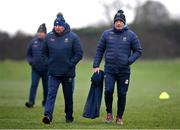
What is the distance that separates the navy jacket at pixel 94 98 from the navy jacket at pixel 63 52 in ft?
1.81

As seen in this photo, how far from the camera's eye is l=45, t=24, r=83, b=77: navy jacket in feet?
53.6

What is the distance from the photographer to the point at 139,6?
6756 centimetres

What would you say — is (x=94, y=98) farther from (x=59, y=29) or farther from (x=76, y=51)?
(x=59, y=29)

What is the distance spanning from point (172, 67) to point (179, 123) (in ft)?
121

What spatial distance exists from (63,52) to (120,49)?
3.87 feet

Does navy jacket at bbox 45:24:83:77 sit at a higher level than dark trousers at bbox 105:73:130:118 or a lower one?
higher

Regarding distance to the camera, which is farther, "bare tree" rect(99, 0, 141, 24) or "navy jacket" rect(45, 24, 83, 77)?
"bare tree" rect(99, 0, 141, 24)

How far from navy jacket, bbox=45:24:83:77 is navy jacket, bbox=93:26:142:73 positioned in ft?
1.97

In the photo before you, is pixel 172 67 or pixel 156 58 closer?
pixel 172 67

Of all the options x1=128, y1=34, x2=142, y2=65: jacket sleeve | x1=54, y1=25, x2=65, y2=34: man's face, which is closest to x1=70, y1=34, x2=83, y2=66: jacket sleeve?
x1=54, y1=25, x2=65, y2=34: man's face

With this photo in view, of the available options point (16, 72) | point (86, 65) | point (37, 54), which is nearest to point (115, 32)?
point (37, 54)

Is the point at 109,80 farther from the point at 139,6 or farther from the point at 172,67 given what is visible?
the point at 139,6

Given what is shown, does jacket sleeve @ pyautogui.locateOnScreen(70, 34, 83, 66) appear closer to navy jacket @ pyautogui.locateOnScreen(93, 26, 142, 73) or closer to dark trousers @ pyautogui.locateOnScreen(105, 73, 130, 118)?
navy jacket @ pyautogui.locateOnScreen(93, 26, 142, 73)

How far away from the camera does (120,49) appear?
1620 centimetres
